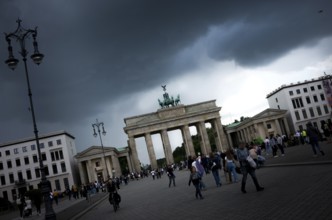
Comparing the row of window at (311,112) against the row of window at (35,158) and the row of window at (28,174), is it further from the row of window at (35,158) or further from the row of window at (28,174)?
the row of window at (35,158)

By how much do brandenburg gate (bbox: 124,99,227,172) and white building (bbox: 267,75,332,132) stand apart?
25997 mm

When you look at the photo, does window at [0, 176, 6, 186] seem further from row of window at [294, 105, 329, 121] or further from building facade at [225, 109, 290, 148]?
row of window at [294, 105, 329, 121]

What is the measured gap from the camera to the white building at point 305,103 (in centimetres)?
10231

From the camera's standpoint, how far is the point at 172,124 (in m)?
87.4

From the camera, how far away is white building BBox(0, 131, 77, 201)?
89875 mm

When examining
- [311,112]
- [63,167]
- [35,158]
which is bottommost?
[63,167]

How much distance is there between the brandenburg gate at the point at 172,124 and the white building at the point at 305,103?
85.3 feet

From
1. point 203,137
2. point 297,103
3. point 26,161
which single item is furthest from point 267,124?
point 26,161

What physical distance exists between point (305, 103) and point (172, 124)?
134 ft

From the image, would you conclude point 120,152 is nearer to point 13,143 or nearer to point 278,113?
point 13,143

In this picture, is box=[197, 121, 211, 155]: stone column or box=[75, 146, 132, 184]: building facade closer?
box=[197, 121, 211, 155]: stone column

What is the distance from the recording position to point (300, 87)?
4080 inches

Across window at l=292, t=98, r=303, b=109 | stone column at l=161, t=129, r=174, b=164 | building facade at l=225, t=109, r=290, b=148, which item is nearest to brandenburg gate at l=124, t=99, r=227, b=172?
stone column at l=161, t=129, r=174, b=164

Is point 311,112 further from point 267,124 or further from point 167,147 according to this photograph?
point 167,147
